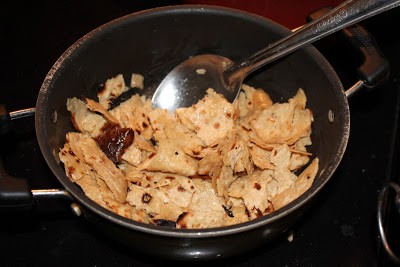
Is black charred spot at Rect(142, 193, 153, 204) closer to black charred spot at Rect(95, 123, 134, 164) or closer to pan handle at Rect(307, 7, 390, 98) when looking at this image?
black charred spot at Rect(95, 123, 134, 164)

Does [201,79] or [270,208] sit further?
[201,79]

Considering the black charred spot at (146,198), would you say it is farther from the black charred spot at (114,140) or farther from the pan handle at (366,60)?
the pan handle at (366,60)

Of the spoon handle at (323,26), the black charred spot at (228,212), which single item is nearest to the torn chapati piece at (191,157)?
the black charred spot at (228,212)

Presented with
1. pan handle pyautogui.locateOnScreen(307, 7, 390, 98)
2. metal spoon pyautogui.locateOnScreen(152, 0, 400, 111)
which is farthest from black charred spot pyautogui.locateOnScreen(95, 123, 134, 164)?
pan handle pyautogui.locateOnScreen(307, 7, 390, 98)

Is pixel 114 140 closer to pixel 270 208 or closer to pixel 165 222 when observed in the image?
pixel 165 222

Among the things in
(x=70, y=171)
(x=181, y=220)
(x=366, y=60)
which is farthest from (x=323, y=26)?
(x=70, y=171)

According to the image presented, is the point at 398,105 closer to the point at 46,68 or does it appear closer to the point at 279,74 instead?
the point at 279,74
